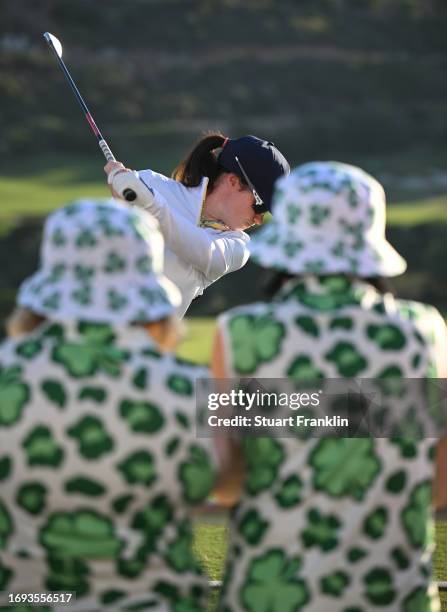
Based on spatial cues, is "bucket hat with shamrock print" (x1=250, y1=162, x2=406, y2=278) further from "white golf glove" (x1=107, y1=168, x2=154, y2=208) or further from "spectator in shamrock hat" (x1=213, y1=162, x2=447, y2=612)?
"white golf glove" (x1=107, y1=168, x2=154, y2=208)

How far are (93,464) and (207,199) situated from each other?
224 centimetres

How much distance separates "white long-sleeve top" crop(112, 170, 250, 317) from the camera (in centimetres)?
424

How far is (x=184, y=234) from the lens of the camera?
430cm

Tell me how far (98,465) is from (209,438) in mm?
214

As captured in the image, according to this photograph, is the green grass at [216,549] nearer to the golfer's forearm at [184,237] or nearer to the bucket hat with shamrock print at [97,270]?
the golfer's forearm at [184,237]

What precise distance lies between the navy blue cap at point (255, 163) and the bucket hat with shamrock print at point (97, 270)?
2.05m

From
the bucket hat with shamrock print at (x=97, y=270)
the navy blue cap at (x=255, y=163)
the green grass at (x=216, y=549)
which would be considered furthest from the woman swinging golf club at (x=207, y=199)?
the bucket hat with shamrock print at (x=97, y=270)

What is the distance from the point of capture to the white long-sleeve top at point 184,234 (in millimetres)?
4238

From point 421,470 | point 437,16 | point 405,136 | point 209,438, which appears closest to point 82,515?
point 209,438

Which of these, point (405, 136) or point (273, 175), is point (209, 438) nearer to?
point (273, 175)

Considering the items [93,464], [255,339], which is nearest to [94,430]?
[93,464]

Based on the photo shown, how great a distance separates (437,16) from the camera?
28.5 metres

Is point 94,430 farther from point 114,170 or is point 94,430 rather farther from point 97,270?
point 114,170

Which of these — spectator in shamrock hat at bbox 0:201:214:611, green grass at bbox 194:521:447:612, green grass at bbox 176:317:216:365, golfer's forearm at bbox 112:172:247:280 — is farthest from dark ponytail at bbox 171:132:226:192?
green grass at bbox 176:317:216:365
